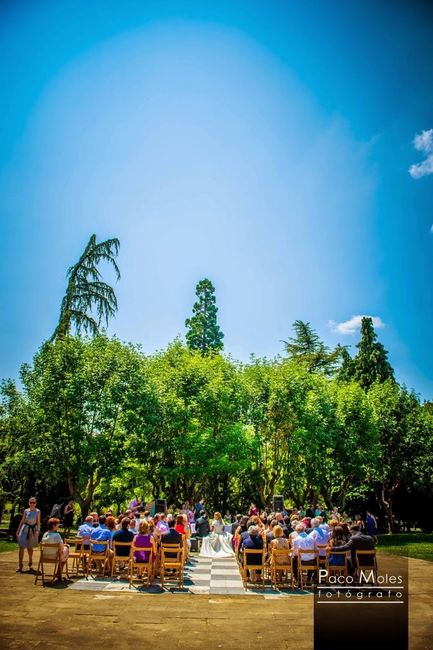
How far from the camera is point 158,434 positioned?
26.2 meters

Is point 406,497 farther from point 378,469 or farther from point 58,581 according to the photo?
point 58,581

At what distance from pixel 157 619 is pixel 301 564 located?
4504 millimetres

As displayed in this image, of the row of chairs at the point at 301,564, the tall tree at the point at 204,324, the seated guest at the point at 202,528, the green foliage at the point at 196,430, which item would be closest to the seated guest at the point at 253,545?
the row of chairs at the point at 301,564

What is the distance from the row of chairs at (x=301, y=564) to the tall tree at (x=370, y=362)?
36.3m

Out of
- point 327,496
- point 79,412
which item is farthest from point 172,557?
point 327,496

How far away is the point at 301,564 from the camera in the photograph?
11.0 m

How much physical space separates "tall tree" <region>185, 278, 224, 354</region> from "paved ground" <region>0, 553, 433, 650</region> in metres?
35.4

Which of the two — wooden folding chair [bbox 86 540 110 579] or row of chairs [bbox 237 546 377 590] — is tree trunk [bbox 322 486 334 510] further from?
wooden folding chair [bbox 86 540 110 579]

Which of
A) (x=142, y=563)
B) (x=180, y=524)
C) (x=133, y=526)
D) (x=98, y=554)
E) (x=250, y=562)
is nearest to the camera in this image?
(x=142, y=563)

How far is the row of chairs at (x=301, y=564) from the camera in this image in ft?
34.8

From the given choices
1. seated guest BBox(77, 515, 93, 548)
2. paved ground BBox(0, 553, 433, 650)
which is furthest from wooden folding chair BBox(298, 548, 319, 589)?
seated guest BBox(77, 515, 93, 548)

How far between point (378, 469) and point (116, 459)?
59.1ft

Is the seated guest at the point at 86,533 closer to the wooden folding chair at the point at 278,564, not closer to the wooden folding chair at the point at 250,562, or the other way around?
the wooden folding chair at the point at 250,562

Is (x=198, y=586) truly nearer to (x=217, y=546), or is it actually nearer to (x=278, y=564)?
(x=278, y=564)
